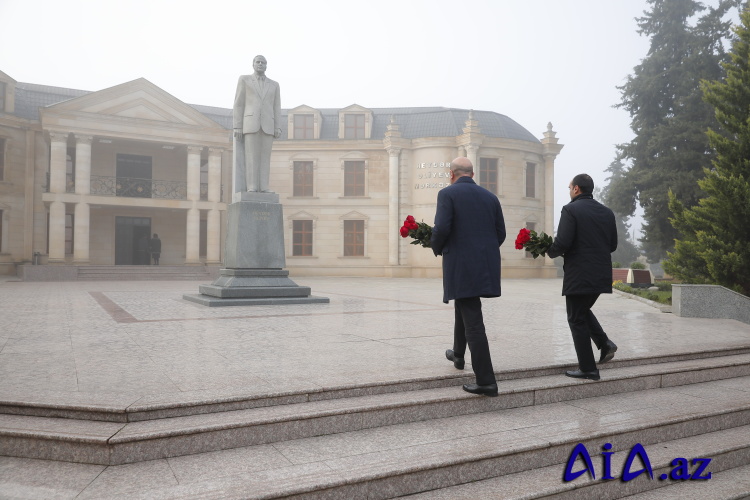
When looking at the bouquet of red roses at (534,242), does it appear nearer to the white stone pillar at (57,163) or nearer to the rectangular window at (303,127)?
the white stone pillar at (57,163)

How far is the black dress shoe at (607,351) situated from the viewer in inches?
211

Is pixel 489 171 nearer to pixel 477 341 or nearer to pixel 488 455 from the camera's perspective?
pixel 477 341

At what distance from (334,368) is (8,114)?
27630mm

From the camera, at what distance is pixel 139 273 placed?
78.9ft

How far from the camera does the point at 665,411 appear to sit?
4.50m

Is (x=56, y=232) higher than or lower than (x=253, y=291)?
higher

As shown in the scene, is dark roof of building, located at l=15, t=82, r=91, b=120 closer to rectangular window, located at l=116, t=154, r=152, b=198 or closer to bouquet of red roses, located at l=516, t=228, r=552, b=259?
rectangular window, located at l=116, t=154, r=152, b=198

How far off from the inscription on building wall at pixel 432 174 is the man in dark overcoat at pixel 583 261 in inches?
970

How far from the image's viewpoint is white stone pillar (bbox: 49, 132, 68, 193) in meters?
24.2

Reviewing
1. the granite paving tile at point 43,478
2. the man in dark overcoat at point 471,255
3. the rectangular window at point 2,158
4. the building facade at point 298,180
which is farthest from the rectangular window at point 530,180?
the granite paving tile at point 43,478

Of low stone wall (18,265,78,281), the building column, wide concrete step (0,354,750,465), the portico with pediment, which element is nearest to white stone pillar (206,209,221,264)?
the portico with pediment

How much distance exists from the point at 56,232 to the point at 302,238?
1179 cm

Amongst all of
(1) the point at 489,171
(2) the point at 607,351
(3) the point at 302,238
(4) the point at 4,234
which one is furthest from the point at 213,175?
(2) the point at 607,351

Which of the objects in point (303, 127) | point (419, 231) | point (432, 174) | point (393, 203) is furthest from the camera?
point (303, 127)
